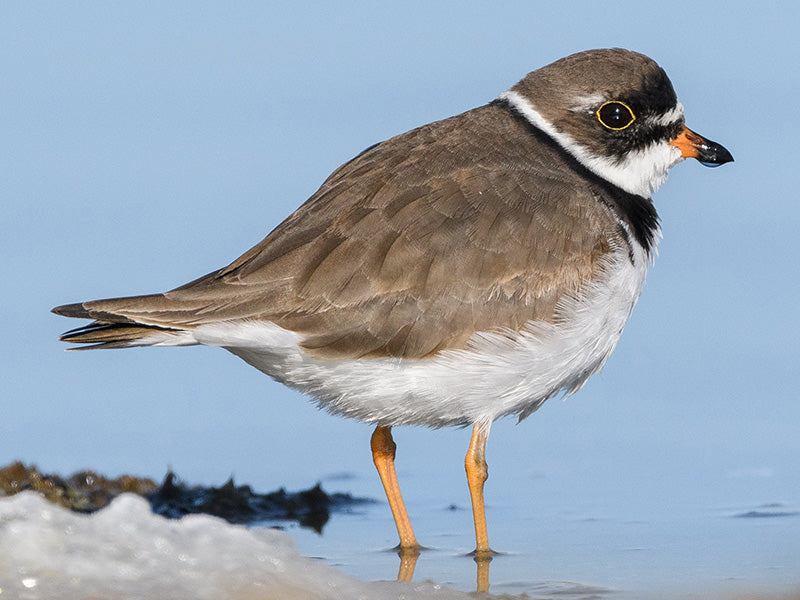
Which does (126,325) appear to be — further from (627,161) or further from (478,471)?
(627,161)

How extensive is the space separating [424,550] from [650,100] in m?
2.91

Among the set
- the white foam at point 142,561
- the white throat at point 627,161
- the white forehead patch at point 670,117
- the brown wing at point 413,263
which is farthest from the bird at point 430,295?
the white foam at point 142,561

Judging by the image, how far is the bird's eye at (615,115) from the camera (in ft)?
23.0

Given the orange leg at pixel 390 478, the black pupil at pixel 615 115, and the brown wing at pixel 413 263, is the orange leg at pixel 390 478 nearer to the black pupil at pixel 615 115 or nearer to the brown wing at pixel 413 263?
the brown wing at pixel 413 263

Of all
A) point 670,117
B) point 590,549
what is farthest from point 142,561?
→ point 670,117

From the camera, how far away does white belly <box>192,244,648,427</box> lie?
19.9ft

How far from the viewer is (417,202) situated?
623 centimetres

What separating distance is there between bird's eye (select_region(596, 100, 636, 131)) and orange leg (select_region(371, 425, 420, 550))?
2236 millimetres

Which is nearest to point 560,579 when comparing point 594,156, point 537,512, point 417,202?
point 537,512

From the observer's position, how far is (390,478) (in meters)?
7.10

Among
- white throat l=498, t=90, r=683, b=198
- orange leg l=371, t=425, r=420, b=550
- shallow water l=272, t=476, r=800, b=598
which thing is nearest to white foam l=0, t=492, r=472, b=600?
shallow water l=272, t=476, r=800, b=598

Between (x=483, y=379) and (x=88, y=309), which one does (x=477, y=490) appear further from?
(x=88, y=309)

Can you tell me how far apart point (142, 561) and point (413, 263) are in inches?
82.6

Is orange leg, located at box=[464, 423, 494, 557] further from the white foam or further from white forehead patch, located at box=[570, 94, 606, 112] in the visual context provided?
white forehead patch, located at box=[570, 94, 606, 112]
